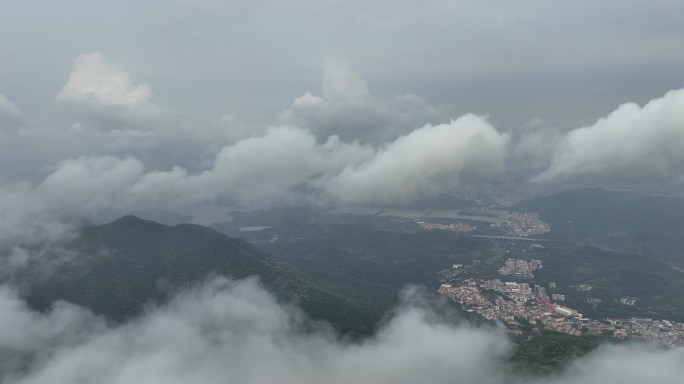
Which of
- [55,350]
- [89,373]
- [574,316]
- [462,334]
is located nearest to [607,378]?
[462,334]

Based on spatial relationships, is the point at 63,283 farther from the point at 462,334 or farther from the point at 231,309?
the point at 462,334

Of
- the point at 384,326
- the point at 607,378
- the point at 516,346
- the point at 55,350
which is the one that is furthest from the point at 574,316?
the point at 55,350

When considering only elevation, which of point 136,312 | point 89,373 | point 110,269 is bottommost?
point 89,373

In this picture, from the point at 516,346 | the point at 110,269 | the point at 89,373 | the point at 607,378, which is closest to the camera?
the point at 607,378

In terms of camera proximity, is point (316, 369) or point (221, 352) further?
point (221, 352)

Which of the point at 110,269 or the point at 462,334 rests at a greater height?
the point at 110,269

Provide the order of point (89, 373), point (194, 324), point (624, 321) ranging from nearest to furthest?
1. point (89, 373)
2. point (194, 324)
3. point (624, 321)

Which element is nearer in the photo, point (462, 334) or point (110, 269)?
point (462, 334)

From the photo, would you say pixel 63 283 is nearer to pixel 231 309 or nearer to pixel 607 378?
pixel 231 309

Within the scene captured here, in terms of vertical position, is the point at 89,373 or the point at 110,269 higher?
the point at 110,269
